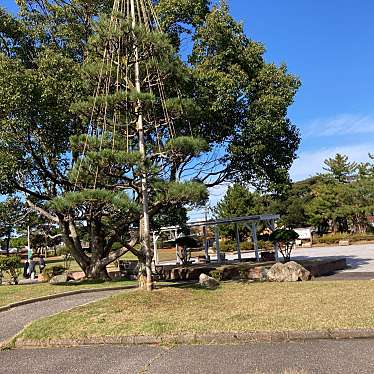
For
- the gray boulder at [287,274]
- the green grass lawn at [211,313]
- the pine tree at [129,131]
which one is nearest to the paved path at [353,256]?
the gray boulder at [287,274]

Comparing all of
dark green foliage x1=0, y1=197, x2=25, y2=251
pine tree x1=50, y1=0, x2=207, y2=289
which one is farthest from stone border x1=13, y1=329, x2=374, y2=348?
dark green foliage x1=0, y1=197, x2=25, y2=251

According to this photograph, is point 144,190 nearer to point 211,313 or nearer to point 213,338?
point 211,313

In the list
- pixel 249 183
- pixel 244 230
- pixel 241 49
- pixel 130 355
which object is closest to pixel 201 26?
pixel 241 49

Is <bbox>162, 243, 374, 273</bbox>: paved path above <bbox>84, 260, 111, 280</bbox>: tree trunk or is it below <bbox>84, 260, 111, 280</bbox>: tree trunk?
below

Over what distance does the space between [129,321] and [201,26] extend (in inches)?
433

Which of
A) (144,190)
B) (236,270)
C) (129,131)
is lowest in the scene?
(236,270)

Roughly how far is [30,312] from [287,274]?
289 inches

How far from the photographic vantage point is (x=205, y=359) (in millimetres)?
5141

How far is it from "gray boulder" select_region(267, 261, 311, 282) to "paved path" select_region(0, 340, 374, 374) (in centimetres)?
763

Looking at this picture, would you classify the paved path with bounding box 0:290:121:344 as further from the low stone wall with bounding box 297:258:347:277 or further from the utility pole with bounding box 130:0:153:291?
the low stone wall with bounding box 297:258:347:277

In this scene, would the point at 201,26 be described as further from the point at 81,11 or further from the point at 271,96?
the point at 81,11

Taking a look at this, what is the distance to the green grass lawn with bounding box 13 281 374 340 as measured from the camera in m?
6.34

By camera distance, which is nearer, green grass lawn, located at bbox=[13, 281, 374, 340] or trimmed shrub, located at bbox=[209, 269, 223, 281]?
green grass lawn, located at bbox=[13, 281, 374, 340]

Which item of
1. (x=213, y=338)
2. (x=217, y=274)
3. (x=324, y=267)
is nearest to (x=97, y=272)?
(x=217, y=274)
